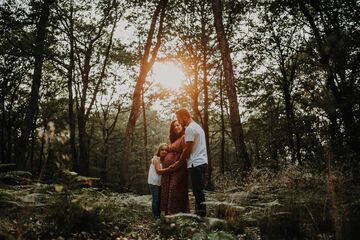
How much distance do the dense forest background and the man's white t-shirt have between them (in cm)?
179

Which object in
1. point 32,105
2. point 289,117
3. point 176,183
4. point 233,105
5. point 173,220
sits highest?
point 289,117

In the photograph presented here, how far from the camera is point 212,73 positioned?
27.6m

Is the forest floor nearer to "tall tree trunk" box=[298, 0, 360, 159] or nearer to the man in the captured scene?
the man

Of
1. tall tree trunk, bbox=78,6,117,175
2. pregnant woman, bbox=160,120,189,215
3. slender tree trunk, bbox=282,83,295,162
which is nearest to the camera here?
pregnant woman, bbox=160,120,189,215

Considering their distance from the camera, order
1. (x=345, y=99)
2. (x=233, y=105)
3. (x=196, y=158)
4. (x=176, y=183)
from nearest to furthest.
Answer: (x=196, y=158), (x=176, y=183), (x=233, y=105), (x=345, y=99)

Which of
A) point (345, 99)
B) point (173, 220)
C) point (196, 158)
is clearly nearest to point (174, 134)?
point (196, 158)

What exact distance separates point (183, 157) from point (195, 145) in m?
0.32

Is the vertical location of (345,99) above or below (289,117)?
below

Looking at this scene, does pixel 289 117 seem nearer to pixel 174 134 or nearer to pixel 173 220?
pixel 174 134

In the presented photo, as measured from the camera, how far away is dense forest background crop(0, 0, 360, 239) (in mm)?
12891

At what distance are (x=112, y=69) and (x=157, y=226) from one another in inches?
1003

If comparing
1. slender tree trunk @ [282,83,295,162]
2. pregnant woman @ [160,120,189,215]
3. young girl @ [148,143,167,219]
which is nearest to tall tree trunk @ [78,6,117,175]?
slender tree trunk @ [282,83,295,162]

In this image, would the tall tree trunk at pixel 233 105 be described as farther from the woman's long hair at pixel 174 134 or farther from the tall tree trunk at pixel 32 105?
the tall tree trunk at pixel 32 105

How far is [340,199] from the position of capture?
436 cm
